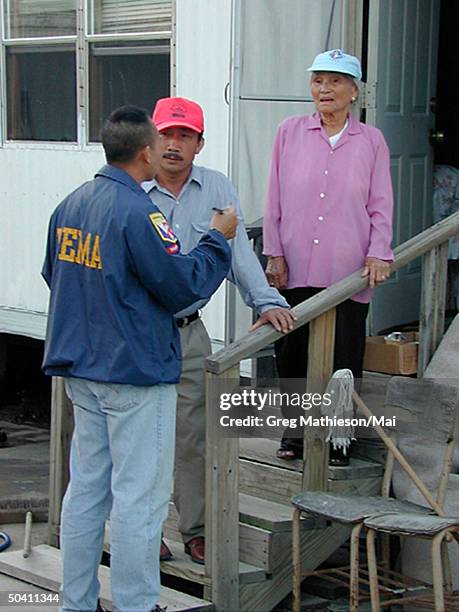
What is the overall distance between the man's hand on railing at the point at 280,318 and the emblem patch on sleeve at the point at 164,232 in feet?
2.65

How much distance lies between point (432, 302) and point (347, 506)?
118 cm

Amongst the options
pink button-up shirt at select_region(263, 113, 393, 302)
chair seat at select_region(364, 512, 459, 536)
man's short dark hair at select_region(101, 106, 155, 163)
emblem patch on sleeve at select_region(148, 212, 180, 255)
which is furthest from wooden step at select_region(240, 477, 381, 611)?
man's short dark hair at select_region(101, 106, 155, 163)

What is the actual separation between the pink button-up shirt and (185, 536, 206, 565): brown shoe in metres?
1.20

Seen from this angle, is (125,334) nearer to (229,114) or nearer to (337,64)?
(337,64)

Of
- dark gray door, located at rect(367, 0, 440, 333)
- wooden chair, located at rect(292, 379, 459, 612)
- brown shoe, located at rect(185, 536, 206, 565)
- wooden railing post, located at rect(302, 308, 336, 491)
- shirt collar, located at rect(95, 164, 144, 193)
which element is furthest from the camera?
dark gray door, located at rect(367, 0, 440, 333)

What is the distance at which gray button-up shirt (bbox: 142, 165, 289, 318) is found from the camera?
461cm

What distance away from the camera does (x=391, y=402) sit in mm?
5094

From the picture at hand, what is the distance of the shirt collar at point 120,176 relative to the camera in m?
3.99

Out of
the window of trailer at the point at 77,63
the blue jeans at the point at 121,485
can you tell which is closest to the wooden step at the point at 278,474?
the blue jeans at the point at 121,485

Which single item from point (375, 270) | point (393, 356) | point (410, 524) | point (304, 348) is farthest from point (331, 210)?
point (410, 524)

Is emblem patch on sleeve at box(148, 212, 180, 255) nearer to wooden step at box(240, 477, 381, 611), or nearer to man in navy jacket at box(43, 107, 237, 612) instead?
man in navy jacket at box(43, 107, 237, 612)

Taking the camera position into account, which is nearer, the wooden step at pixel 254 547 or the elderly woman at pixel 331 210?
the wooden step at pixel 254 547

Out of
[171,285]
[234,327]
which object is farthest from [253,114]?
[171,285]

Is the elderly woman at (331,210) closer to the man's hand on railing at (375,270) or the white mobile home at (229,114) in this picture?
the man's hand on railing at (375,270)
